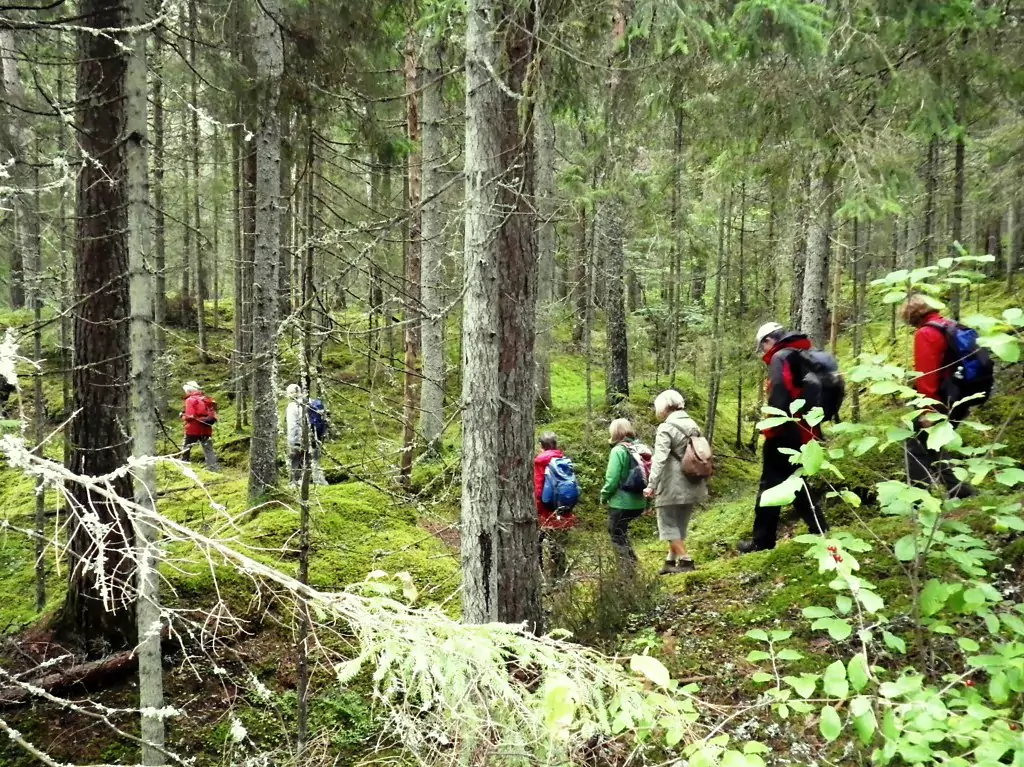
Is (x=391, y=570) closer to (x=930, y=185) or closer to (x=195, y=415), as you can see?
(x=195, y=415)

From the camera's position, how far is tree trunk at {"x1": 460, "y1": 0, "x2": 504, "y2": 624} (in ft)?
13.5

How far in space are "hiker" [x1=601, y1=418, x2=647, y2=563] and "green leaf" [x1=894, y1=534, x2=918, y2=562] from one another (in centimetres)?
413

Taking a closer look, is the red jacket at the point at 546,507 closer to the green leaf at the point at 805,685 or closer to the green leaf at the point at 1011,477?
the green leaf at the point at 805,685

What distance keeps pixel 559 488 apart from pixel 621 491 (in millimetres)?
657

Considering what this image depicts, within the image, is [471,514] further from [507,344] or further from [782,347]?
[782,347]

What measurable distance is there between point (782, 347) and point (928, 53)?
9.41 feet

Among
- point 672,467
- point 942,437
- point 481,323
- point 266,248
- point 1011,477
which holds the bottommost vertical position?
point 672,467

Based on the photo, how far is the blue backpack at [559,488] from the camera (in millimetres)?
6863

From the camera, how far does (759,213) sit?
19359mm

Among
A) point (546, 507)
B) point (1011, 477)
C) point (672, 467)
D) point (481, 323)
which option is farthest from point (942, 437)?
point (546, 507)

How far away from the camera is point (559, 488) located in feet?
22.5

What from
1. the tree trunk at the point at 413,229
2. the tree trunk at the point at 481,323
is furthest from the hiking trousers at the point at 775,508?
the tree trunk at the point at 413,229

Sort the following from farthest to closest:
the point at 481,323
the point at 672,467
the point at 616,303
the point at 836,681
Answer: the point at 616,303
the point at 672,467
the point at 481,323
the point at 836,681

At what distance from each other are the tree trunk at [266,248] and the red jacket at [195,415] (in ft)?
12.1
